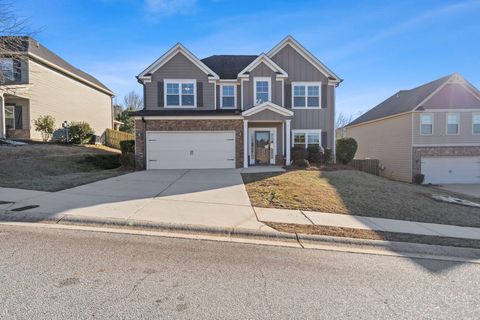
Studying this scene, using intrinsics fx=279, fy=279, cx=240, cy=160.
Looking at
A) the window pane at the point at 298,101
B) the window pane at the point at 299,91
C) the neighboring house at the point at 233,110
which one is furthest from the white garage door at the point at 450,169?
the window pane at the point at 299,91

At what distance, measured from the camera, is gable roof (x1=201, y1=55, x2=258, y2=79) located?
18.8 metres

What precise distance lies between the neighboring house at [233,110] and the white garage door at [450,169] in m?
8.25

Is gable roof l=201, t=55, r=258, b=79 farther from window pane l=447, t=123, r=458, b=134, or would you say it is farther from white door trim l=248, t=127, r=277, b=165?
Result: window pane l=447, t=123, r=458, b=134

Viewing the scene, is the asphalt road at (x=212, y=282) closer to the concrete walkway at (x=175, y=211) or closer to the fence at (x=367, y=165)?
the concrete walkway at (x=175, y=211)

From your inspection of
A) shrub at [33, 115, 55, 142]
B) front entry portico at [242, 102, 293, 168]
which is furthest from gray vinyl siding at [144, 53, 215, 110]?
shrub at [33, 115, 55, 142]

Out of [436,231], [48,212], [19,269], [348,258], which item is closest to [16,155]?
[48,212]

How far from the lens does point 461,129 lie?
20594mm

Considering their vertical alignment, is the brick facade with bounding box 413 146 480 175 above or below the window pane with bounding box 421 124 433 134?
below

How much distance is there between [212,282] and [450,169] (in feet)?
76.1

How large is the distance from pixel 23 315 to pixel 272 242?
382cm

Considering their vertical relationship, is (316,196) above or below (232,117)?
below

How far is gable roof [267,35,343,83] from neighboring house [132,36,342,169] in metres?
0.06

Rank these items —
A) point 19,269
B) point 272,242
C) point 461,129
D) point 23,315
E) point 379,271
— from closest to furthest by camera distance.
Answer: point 23,315, point 19,269, point 379,271, point 272,242, point 461,129

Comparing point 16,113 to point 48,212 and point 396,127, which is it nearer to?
point 48,212
